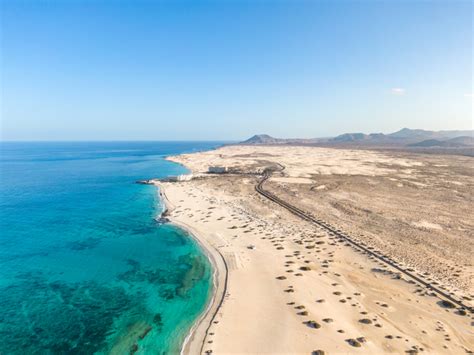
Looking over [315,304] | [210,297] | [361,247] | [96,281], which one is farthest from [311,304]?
[96,281]

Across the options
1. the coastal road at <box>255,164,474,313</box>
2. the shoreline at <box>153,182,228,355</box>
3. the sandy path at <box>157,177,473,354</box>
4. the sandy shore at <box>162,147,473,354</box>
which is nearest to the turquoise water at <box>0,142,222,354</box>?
the shoreline at <box>153,182,228,355</box>

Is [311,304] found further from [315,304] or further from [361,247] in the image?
[361,247]

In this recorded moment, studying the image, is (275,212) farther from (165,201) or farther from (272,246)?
(165,201)

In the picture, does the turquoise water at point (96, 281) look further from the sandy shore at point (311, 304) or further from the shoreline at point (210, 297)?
the sandy shore at point (311, 304)

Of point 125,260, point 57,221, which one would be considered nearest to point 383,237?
point 125,260

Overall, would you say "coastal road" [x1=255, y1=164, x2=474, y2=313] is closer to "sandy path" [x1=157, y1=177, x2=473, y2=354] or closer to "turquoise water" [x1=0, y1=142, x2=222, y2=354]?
"sandy path" [x1=157, y1=177, x2=473, y2=354]
